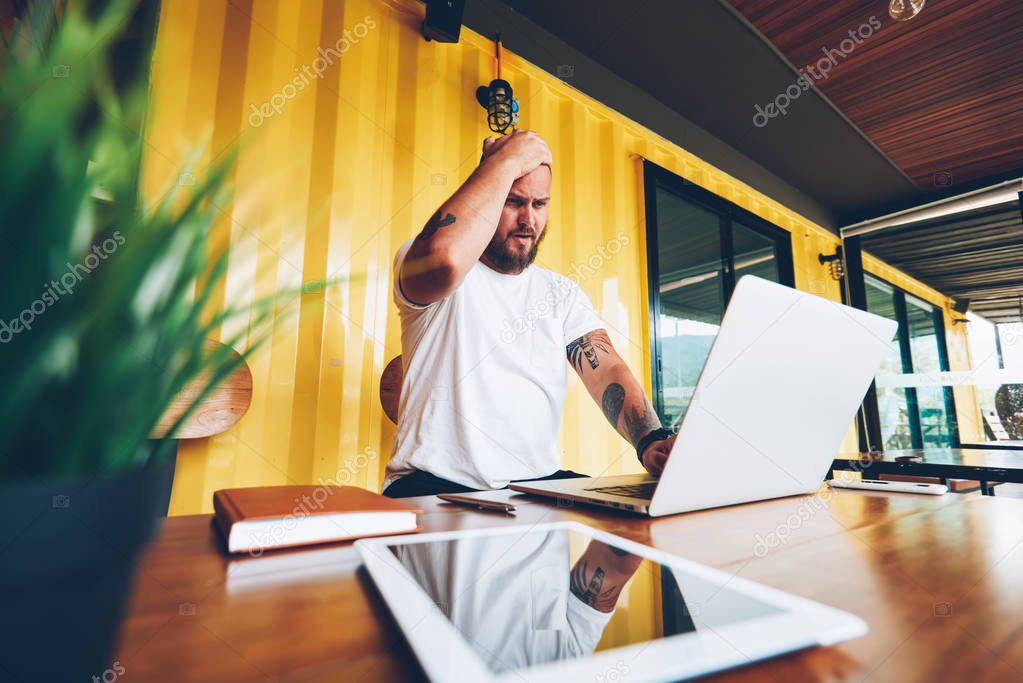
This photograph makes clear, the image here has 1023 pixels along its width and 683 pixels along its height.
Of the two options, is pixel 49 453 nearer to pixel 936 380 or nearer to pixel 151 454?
pixel 151 454

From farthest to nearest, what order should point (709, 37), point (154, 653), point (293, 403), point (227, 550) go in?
point (709, 37)
point (293, 403)
point (227, 550)
point (154, 653)

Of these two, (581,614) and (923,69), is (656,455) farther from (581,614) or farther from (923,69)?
(923,69)

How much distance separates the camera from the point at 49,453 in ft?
1.06

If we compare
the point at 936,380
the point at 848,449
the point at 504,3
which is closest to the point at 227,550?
the point at 504,3

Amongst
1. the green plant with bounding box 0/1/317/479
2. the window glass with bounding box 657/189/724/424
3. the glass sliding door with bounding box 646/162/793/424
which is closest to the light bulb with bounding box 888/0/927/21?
the glass sliding door with bounding box 646/162/793/424

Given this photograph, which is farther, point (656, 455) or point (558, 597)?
point (656, 455)

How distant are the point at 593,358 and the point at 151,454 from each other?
1476mm

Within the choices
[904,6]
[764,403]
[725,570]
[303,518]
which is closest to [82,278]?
[303,518]

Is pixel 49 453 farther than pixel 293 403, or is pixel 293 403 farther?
pixel 293 403

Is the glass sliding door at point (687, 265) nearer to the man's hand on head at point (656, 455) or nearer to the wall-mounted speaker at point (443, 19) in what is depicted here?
the wall-mounted speaker at point (443, 19)

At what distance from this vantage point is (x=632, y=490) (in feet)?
2.90

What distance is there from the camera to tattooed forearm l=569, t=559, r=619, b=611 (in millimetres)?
370

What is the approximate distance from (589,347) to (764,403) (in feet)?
3.53

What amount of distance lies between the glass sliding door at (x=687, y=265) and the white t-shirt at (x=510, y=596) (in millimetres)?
2512
